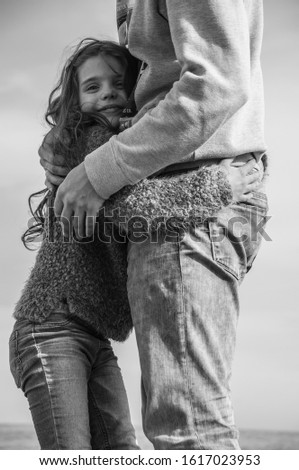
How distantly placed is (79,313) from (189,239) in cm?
42

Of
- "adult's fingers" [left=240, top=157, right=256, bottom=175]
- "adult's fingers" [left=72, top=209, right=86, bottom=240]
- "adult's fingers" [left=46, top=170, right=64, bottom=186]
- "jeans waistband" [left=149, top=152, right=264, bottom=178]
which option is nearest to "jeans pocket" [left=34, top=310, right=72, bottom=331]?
"adult's fingers" [left=72, top=209, right=86, bottom=240]

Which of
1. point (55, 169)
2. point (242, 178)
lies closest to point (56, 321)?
point (55, 169)

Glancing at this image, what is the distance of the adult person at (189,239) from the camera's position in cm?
161

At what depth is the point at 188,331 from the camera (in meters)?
1.62

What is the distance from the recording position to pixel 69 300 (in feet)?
6.33

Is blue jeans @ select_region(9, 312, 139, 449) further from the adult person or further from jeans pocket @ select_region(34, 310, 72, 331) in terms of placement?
the adult person

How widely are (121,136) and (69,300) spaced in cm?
49

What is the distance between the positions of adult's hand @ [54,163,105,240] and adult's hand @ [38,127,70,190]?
0.16 m

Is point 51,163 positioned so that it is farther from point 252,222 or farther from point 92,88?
point 252,222

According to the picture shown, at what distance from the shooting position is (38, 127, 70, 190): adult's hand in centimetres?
197

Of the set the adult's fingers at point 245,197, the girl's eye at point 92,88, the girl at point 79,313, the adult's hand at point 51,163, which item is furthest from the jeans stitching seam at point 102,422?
the girl's eye at point 92,88

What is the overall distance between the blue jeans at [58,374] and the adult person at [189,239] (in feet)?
0.81

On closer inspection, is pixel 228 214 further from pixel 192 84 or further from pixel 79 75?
pixel 79 75

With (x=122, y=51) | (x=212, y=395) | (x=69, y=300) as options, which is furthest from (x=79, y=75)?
(x=212, y=395)
